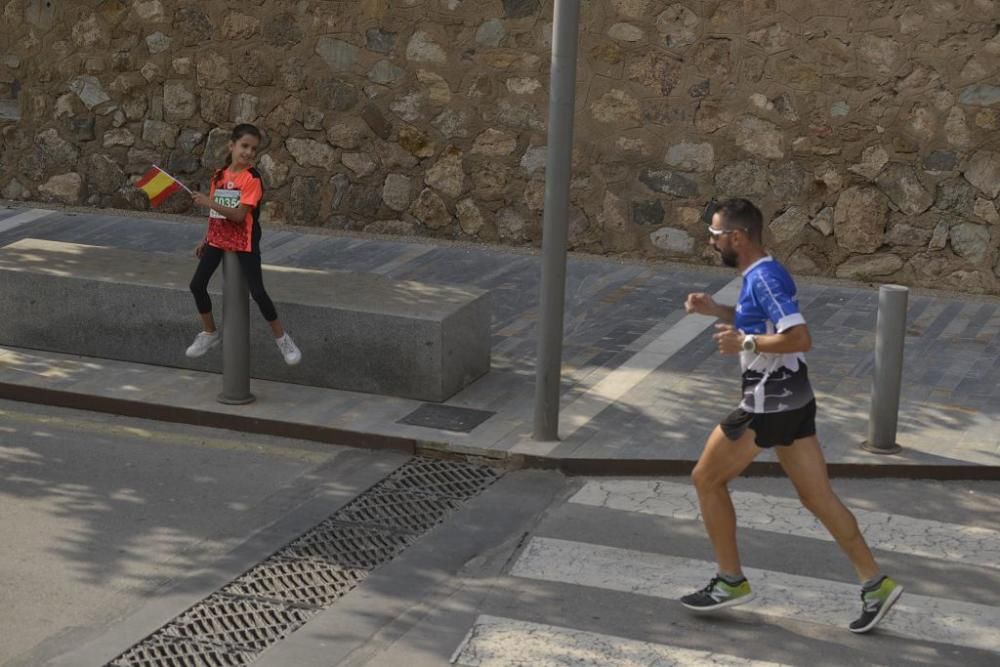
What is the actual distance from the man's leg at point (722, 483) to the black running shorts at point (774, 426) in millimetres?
32

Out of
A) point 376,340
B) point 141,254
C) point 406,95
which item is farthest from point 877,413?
point 406,95

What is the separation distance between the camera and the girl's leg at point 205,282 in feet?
32.4

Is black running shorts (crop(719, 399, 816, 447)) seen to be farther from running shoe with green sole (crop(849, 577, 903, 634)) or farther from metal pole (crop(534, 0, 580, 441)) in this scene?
metal pole (crop(534, 0, 580, 441))

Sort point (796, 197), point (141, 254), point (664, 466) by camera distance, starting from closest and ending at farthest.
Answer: point (664, 466)
point (141, 254)
point (796, 197)

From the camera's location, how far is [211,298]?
1042 centimetres

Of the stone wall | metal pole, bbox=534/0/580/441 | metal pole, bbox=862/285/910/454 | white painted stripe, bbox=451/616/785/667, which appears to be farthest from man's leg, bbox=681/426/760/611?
the stone wall

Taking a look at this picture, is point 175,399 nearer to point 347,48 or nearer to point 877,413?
point 877,413

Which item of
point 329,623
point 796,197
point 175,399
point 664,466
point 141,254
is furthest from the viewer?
point 796,197

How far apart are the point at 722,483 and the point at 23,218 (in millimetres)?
10058

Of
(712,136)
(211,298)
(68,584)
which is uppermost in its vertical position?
(712,136)

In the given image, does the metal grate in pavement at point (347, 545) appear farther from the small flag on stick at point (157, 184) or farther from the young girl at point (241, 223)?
the small flag on stick at point (157, 184)

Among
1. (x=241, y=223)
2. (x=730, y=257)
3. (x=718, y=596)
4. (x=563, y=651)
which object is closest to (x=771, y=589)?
(x=718, y=596)

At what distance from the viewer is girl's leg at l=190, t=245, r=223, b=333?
32.4 ft

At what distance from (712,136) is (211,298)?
4.83 meters
